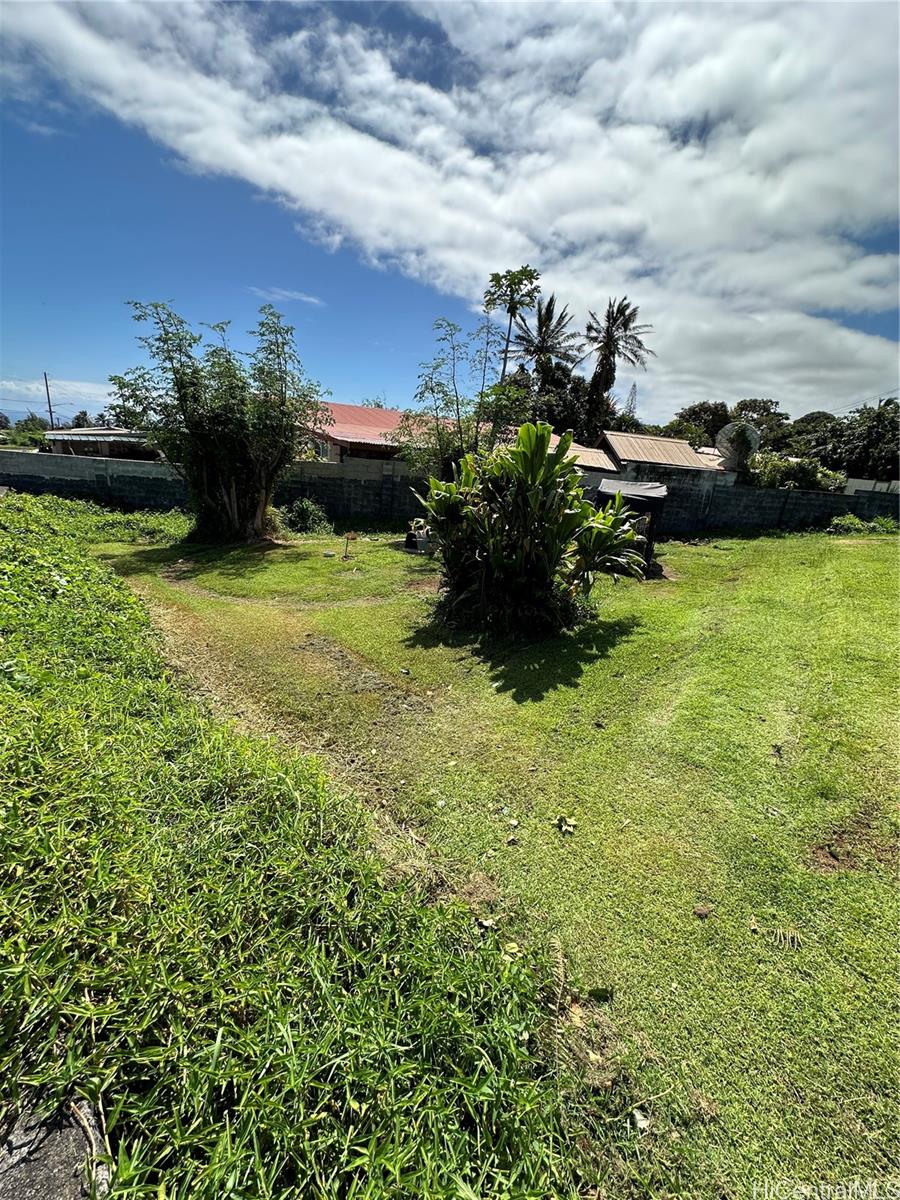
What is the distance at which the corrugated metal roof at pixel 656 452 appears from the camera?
1562cm

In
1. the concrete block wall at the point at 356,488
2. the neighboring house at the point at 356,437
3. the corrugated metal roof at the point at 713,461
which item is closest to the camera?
the concrete block wall at the point at 356,488

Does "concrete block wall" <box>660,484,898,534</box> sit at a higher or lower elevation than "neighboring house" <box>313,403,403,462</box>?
lower

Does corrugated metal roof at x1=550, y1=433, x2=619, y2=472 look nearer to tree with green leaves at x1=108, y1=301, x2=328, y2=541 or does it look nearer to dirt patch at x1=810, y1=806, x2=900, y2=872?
tree with green leaves at x1=108, y1=301, x2=328, y2=541

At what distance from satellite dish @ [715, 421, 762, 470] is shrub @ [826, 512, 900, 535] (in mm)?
2857

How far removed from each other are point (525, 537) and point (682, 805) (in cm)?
328

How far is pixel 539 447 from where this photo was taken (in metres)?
5.28

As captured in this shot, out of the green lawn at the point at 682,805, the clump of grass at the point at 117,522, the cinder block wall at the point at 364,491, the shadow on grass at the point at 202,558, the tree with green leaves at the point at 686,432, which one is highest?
the tree with green leaves at the point at 686,432

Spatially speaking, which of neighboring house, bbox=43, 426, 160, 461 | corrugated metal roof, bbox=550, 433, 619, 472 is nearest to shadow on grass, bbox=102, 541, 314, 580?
corrugated metal roof, bbox=550, 433, 619, 472

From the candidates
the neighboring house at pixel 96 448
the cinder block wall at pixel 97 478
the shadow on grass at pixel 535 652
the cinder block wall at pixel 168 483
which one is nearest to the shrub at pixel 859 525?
the shadow on grass at pixel 535 652

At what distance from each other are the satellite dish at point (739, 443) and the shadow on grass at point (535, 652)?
36.0 feet

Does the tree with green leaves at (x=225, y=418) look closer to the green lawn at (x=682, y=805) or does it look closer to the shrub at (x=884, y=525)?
the green lawn at (x=682, y=805)

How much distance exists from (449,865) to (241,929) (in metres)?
1.10

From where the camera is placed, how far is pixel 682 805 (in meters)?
3.02

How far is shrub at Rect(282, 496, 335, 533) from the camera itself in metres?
13.3
